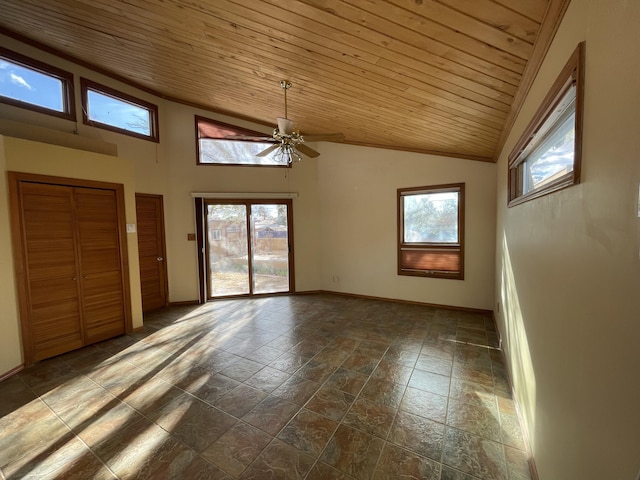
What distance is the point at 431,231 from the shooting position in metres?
4.77

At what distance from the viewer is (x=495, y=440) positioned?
6.17 feet

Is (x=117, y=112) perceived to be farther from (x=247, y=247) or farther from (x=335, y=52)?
(x=335, y=52)

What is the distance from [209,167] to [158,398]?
420 centimetres

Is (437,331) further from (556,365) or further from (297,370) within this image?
(556,365)

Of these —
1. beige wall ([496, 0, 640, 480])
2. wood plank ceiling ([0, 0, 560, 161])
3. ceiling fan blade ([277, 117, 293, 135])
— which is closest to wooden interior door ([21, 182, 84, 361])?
wood plank ceiling ([0, 0, 560, 161])

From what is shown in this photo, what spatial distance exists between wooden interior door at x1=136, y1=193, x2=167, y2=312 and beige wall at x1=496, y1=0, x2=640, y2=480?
5.55m

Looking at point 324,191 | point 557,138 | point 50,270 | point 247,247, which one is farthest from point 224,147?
point 557,138

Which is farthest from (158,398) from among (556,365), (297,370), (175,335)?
(556,365)

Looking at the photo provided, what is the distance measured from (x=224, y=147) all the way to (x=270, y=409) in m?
4.89

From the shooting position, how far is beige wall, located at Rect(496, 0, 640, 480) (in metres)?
0.72

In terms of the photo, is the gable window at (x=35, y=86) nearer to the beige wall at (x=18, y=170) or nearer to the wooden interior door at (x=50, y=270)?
the beige wall at (x=18, y=170)

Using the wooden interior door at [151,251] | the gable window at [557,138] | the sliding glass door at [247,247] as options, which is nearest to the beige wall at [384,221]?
the sliding glass door at [247,247]

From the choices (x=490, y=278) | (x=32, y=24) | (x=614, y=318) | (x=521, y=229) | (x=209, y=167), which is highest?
(x=32, y=24)

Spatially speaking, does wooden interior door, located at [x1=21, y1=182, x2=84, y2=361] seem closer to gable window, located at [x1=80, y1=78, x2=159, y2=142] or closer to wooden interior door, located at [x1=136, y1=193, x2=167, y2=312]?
wooden interior door, located at [x1=136, y1=193, x2=167, y2=312]
